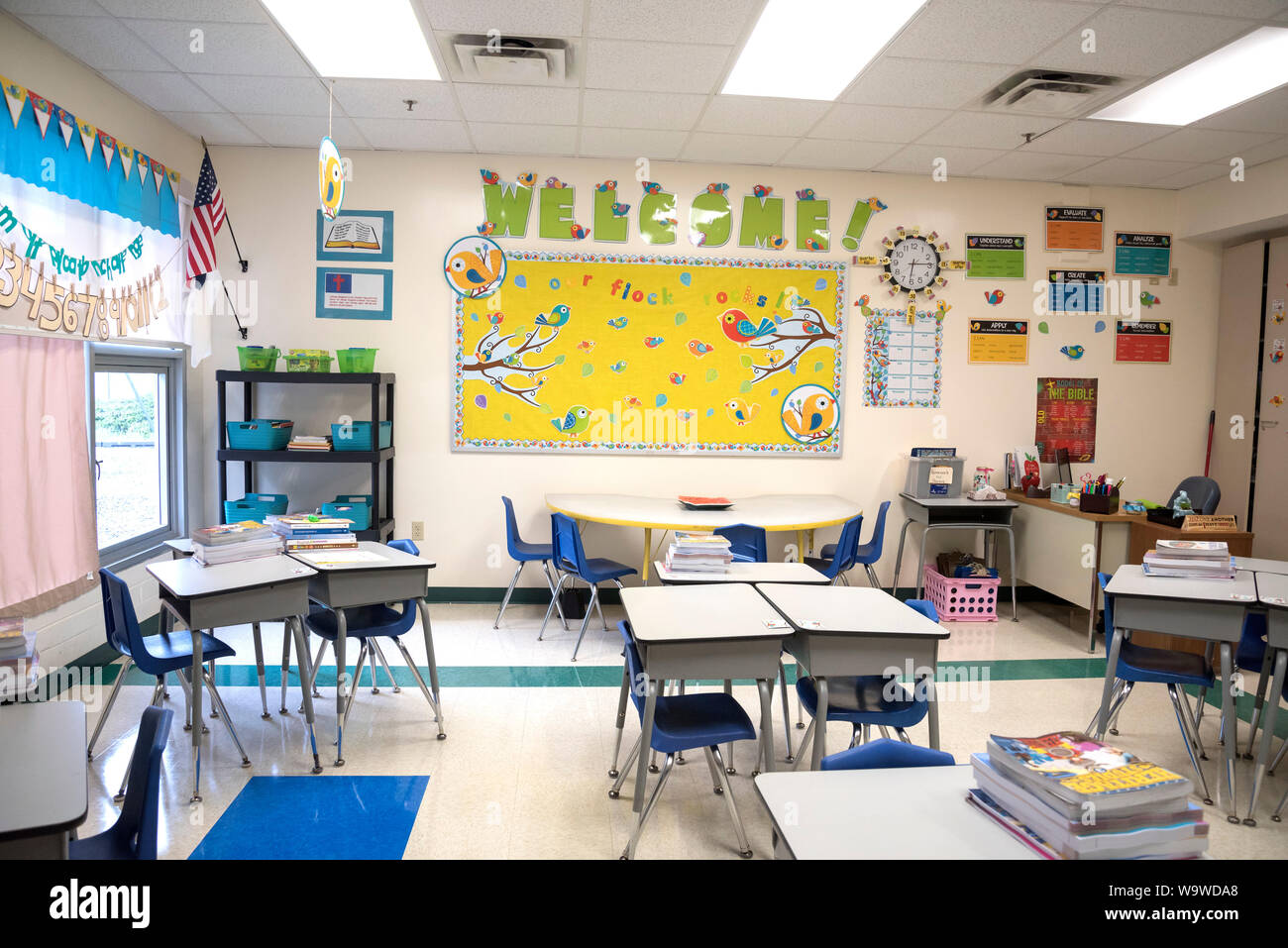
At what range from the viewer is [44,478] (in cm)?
397

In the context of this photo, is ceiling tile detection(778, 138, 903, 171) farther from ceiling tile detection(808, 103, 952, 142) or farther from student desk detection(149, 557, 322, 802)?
student desk detection(149, 557, 322, 802)

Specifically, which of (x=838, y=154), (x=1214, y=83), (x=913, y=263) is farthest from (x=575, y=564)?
(x=1214, y=83)

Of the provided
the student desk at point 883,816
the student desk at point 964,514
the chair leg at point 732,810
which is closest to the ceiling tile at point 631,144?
the student desk at point 964,514

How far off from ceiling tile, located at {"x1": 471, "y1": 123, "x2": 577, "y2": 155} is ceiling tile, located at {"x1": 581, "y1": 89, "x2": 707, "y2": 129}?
29 cm

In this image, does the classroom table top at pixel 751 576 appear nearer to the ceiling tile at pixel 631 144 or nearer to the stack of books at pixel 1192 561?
the stack of books at pixel 1192 561

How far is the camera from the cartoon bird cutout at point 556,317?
597 cm

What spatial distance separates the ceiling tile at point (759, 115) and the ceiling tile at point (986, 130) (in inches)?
32.8

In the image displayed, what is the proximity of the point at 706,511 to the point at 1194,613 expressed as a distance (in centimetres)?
282

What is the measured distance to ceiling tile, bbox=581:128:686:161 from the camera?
17.4ft
